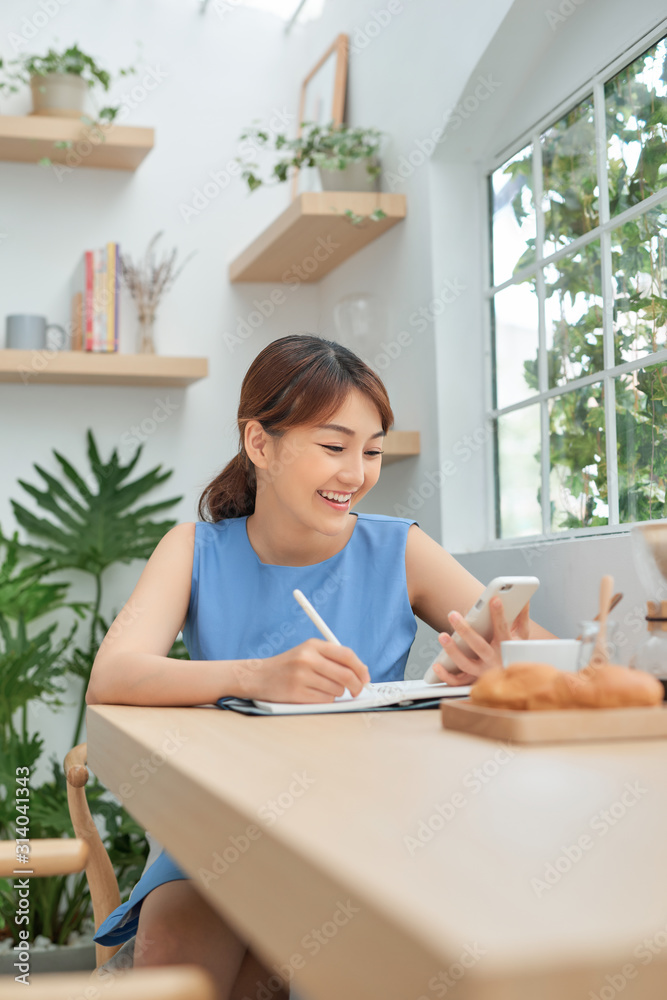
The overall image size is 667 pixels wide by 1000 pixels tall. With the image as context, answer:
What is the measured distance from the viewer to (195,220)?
317 cm

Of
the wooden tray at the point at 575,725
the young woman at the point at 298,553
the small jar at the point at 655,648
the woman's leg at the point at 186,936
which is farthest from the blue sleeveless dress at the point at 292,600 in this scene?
the wooden tray at the point at 575,725

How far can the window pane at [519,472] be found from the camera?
2170mm

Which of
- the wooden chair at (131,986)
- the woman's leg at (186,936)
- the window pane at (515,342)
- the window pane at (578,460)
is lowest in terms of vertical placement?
the woman's leg at (186,936)

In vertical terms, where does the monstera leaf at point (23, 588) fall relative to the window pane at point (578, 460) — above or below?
below

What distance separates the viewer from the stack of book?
2869 millimetres

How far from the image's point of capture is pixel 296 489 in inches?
58.1

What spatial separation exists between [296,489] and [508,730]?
0.78 meters

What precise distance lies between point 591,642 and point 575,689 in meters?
0.12

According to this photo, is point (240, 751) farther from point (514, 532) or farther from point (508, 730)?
point (514, 532)

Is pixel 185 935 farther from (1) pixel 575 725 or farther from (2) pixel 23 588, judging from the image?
(2) pixel 23 588
